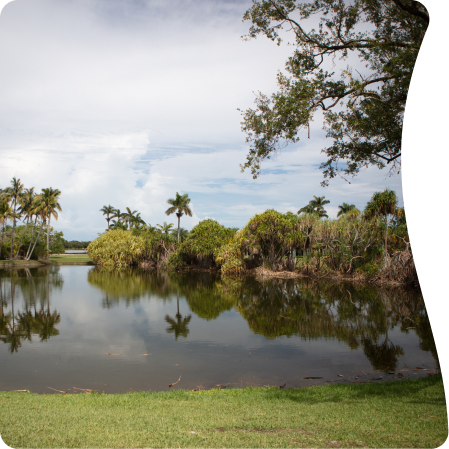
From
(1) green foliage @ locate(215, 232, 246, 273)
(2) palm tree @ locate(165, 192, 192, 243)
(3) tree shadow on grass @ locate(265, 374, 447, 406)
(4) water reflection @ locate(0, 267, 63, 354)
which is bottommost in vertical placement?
(4) water reflection @ locate(0, 267, 63, 354)

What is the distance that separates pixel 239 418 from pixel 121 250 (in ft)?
181

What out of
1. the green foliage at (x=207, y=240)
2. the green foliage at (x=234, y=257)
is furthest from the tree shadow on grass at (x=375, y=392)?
the green foliage at (x=207, y=240)

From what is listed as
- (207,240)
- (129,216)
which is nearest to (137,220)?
(129,216)

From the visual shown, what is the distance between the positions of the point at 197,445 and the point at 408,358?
9.64m

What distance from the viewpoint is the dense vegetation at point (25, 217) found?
59.4 metres

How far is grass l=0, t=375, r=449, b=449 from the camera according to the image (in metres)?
4.86

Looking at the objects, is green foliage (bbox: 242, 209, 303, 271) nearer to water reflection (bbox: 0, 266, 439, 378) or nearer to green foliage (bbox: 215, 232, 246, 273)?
green foliage (bbox: 215, 232, 246, 273)

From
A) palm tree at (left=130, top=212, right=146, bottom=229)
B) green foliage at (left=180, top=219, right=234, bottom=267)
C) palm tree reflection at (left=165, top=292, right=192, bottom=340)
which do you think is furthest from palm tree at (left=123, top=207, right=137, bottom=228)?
Result: palm tree reflection at (left=165, top=292, right=192, bottom=340)

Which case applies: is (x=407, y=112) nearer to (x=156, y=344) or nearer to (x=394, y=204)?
(x=156, y=344)

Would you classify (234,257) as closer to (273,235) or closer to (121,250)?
(273,235)

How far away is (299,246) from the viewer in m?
40.7

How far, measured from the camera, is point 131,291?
96.7ft

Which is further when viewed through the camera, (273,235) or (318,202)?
(318,202)

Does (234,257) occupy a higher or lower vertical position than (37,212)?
lower
